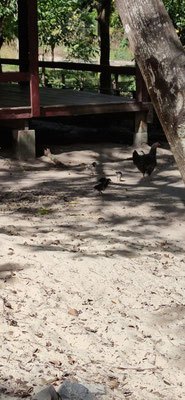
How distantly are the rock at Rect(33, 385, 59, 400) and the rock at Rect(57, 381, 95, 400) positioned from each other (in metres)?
0.07

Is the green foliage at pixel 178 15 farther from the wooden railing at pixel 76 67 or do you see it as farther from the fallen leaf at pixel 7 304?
the fallen leaf at pixel 7 304

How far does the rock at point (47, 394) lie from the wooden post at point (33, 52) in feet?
26.2

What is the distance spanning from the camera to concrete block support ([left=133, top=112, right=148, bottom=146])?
12.4 metres

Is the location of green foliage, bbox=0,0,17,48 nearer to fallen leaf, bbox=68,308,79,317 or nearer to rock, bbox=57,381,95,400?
fallen leaf, bbox=68,308,79,317

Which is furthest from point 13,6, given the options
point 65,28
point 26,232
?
point 26,232

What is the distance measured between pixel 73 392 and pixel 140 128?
9.35 meters

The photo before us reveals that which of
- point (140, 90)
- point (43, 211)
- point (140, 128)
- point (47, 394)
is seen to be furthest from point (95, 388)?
point (140, 90)

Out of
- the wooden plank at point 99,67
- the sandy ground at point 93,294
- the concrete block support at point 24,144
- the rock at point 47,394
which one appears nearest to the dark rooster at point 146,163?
the sandy ground at point 93,294

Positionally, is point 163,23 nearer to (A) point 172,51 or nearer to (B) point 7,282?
(A) point 172,51

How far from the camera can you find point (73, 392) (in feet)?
11.2

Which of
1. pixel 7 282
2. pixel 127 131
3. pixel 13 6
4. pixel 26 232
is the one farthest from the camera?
pixel 13 6

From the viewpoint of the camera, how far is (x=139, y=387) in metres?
3.90

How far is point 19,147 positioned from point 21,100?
7.62 feet

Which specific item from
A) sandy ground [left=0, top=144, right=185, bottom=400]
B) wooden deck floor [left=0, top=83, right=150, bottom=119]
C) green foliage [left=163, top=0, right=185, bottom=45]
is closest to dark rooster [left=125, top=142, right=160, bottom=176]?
sandy ground [left=0, top=144, right=185, bottom=400]
